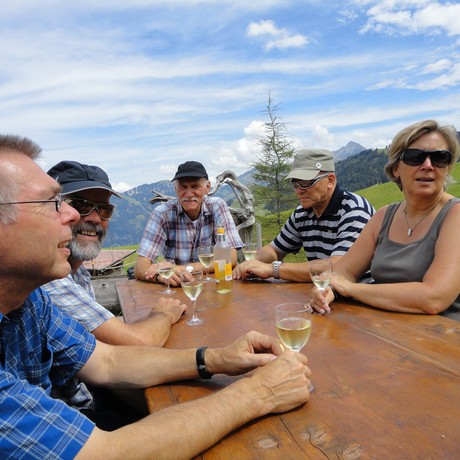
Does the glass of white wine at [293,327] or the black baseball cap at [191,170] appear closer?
the glass of white wine at [293,327]

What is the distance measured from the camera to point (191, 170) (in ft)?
16.3

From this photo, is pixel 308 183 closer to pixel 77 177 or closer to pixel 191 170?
pixel 191 170

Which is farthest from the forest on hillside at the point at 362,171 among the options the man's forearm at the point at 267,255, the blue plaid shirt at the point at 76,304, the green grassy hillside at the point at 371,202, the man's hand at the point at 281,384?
the man's hand at the point at 281,384

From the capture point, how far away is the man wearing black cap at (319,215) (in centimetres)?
366

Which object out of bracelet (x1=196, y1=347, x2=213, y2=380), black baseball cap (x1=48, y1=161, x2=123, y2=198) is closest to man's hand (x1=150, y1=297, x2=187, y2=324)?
bracelet (x1=196, y1=347, x2=213, y2=380)

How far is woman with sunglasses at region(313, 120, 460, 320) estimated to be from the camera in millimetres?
2373

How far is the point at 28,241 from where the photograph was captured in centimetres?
152

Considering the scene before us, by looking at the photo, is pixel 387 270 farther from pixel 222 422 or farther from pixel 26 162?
pixel 26 162

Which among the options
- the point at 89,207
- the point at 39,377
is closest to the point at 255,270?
the point at 89,207

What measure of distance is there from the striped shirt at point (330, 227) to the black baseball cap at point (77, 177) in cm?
218

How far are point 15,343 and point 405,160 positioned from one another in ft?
8.79

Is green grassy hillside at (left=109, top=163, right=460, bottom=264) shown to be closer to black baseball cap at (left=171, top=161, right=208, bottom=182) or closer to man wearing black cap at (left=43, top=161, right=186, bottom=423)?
black baseball cap at (left=171, top=161, right=208, bottom=182)

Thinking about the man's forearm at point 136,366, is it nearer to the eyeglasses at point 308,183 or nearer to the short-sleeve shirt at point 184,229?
the eyeglasses at point 308,183

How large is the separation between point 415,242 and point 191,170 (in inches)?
117
